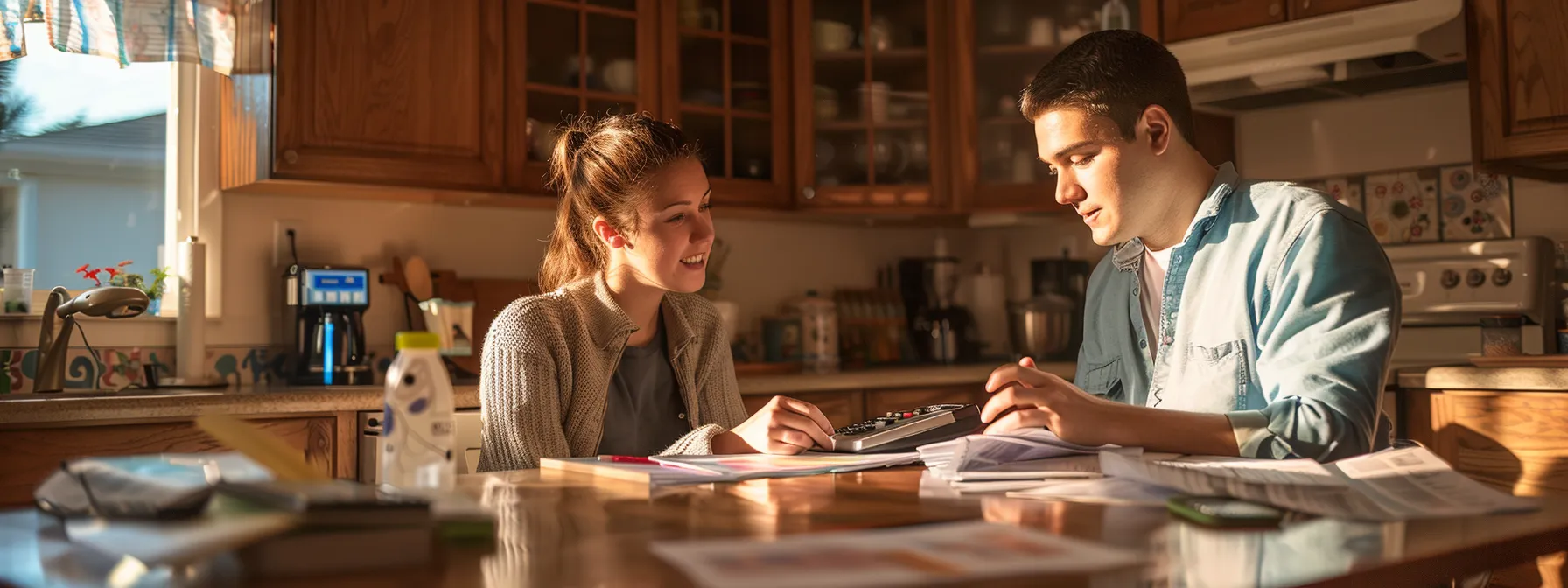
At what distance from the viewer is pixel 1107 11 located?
361 cm

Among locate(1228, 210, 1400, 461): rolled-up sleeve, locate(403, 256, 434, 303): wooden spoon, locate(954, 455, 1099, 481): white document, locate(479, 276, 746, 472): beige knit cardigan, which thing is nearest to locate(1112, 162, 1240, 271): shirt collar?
locate(1228, 210, 1400, 461): rolled-up sleeve

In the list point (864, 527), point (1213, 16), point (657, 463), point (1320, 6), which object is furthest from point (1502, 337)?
point (864, 527)

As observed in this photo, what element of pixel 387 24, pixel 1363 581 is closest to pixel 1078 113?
pixel 1363 581

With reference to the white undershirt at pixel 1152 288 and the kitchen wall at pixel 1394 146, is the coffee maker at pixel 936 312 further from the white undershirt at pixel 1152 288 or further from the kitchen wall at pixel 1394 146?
the white undershirt at pixel 1152 288

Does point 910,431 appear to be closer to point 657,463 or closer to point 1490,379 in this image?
point 657,463

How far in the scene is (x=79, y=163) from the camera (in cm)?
302

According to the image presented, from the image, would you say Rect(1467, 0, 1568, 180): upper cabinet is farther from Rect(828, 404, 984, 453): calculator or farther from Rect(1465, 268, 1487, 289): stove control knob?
Rect(828, 404, 984, 453): calculator

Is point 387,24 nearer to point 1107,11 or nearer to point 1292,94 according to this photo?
point 1107,11

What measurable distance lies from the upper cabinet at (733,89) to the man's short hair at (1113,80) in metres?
1.84

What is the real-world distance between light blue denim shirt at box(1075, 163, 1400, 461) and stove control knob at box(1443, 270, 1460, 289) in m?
1.66

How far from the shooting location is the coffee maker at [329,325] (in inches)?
116

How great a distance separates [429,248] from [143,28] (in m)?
0.87

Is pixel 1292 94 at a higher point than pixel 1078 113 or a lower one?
higher

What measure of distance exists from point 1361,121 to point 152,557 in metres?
3.39
